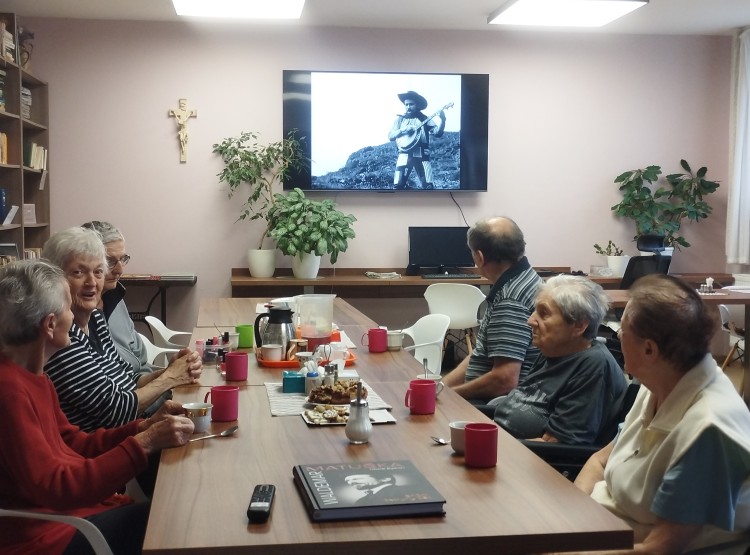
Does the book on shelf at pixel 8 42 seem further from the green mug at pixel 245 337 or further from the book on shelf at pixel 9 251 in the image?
the green mug at pixel 245 337

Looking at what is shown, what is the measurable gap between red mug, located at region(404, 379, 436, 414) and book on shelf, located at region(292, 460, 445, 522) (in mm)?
527

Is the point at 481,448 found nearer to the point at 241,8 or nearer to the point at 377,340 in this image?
the point at 377,340

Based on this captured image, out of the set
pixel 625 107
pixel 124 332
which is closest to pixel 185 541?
pixel 124 332

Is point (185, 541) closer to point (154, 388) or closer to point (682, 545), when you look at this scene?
point (682, 545)

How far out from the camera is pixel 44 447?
1809 millimetres

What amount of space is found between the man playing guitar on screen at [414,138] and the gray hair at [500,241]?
11.8 feet

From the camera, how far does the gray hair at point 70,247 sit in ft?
9.24

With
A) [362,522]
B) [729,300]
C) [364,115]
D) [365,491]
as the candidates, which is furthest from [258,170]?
[362,522]

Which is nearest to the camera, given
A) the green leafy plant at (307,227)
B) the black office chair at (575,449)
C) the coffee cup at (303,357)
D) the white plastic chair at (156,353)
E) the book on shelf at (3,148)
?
the black office chair at (575,449)

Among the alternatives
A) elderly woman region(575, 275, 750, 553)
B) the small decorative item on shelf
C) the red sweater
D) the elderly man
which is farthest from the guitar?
the red sweater

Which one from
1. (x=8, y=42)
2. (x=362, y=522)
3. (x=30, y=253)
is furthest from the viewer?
(x=30, y=253)

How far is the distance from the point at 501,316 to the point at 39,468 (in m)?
1.92

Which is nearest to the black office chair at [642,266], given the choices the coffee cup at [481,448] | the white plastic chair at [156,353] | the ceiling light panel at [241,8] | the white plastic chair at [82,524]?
the ceiling light panel at [241,8]

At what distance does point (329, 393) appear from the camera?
2.50 metres
